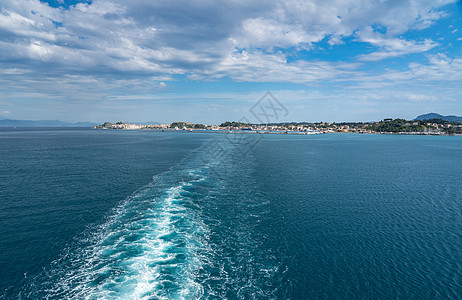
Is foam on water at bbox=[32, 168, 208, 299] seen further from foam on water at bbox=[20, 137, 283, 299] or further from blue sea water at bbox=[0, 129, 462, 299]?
blue sea water at bbox=[0, 129, 462, 299]

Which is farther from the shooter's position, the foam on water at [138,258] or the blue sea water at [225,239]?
the blue sea water at [225,239]

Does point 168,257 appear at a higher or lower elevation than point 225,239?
lower

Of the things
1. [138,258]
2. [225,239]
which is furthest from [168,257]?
[225,239]

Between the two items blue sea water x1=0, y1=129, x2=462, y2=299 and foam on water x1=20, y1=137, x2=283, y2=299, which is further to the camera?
blue sea water x1=0, y1=129, x2=462, y2=299

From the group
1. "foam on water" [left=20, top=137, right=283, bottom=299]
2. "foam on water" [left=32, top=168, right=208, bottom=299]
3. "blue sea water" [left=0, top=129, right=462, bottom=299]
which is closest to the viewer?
"foam on water" [left=32, top=168, right=208, bottom=299]

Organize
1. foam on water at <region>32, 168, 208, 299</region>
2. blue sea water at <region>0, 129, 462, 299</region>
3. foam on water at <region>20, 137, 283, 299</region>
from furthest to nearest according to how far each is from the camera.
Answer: blue sea water at <region>0, 129, 462, 299</region> < foam on water at <region>20, 137, 283, 299</region> < foam on water at <region>32, 168, 208, 299</region>

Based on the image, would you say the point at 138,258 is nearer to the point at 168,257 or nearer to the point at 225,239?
the point at 168,257

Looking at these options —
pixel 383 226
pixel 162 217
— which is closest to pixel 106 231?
pixel 162 217

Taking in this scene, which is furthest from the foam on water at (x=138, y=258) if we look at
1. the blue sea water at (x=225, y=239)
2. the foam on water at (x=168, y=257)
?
the blue sea water at (x=225, y=239)

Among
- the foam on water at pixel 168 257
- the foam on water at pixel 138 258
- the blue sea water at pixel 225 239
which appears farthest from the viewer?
the blue sea water at pixel 225 239

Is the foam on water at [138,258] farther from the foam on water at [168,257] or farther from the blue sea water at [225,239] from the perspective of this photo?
the blue sea water at [225,239]

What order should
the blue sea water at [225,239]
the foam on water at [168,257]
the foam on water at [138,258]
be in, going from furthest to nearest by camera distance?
the blue sea water at [225,239], the foam on water at [168,257], the foam on water at [138,258]

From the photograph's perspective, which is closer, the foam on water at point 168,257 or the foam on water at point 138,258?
the foam on water at point 138,258

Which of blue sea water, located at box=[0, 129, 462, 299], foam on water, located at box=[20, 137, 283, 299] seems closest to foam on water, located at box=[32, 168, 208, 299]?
foam on water, located at box=[20, 137, 283, 299]
